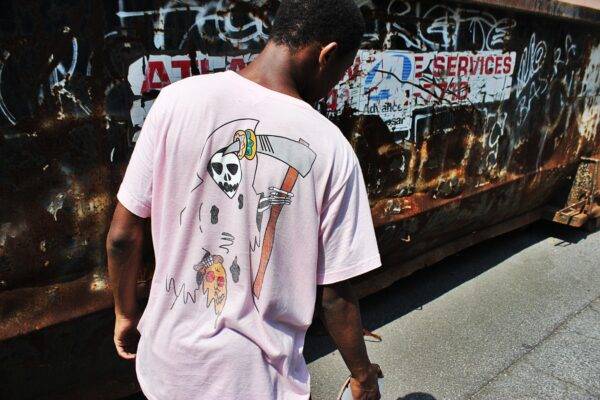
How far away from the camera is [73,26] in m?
1.74

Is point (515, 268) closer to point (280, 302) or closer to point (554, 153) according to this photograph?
point (554, 153)

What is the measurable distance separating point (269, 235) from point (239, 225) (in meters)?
0.07

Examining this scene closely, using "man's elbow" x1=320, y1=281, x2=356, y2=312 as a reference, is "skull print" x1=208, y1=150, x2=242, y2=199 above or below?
above

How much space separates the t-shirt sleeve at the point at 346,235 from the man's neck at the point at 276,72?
24cm

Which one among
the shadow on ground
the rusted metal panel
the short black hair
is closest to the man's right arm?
the short black hair

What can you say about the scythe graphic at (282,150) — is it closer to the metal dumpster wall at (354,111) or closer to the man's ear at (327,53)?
the man's ear at (327,53)

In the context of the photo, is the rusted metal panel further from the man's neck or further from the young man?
the man's neck

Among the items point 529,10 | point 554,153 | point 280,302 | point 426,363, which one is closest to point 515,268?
point 554,153

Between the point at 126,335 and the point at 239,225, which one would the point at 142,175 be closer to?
the point at 239,225

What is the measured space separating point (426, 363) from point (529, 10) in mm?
2357

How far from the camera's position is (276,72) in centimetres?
130

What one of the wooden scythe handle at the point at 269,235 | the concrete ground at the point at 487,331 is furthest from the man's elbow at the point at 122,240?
the concrete ground at the point at 487,331

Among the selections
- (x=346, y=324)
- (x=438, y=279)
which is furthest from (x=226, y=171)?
(x=438, y=279)

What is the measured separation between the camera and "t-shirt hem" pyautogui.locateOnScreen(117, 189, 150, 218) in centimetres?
136
